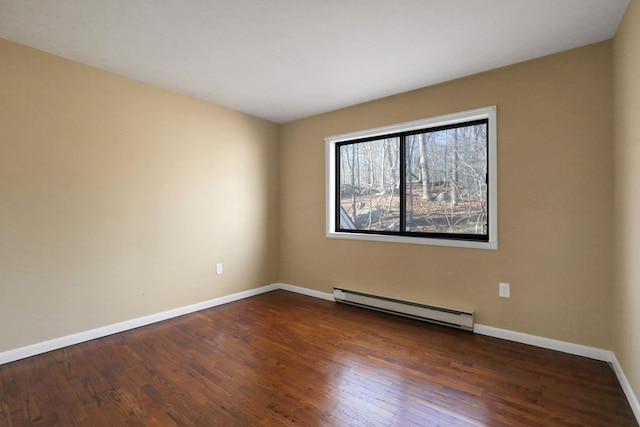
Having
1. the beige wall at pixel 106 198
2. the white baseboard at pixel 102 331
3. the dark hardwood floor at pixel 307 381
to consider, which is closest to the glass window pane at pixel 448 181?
the dark hardwood floor at pixel 307 381

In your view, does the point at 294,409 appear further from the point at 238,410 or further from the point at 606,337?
the point at 606,337

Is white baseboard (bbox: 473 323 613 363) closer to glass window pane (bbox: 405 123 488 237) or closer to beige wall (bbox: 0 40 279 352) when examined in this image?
glass window pane (bbox: 405 123 488 237)

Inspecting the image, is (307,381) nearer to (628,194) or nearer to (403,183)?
(403,183)

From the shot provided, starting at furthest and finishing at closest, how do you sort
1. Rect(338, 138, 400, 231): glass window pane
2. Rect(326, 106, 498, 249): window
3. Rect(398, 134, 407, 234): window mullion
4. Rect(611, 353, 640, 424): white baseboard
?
Rect(338, 138, 400, 231): glass window pane
Rect(398, 134, 407, 234): window mullion
Rect(326, 106, 498, 249): window
Rect(611, 353, 640, 424): white baseboard

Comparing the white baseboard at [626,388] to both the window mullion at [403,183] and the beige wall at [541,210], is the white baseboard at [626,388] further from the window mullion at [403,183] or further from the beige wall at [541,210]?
the window mullion at [403,183]

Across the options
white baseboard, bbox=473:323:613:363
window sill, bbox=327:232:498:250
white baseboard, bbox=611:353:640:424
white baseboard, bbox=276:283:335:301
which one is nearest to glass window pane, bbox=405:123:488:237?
window sill, bbox=327:232:498:250

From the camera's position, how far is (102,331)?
9.05ft

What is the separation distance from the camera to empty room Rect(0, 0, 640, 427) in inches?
74.4

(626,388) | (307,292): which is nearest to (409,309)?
(307,292)

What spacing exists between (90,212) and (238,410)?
7.20ft

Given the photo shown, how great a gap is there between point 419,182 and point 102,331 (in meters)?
3.49

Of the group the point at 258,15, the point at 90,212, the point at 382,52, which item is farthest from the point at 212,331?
the point at 382,52

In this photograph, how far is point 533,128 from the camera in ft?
8.42

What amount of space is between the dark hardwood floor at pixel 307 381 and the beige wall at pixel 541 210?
1.04 feet
